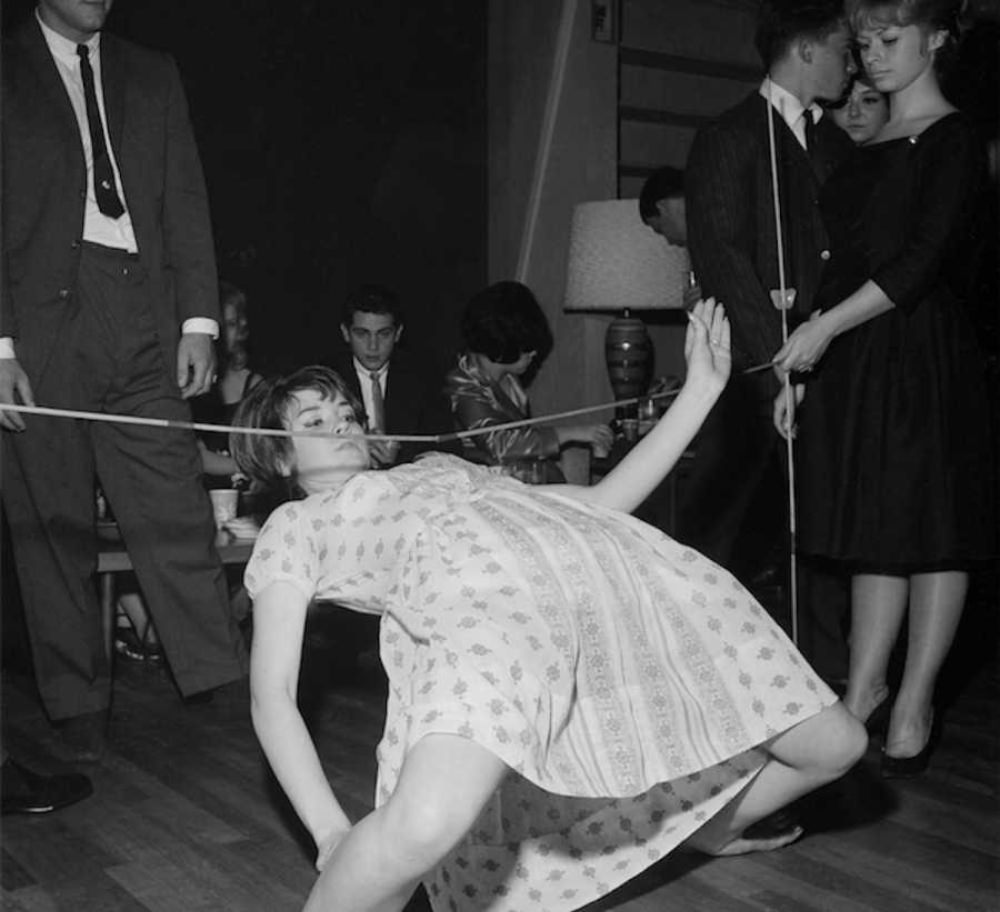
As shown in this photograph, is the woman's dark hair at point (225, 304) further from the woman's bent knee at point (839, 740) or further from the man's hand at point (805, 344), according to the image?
the woman's bent knee at point (839, 740)

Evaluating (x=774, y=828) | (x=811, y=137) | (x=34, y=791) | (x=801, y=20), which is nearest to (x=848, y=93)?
(x=811, y=137)

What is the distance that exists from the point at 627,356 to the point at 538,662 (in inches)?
111

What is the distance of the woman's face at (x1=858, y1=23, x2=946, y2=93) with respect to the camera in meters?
2.32

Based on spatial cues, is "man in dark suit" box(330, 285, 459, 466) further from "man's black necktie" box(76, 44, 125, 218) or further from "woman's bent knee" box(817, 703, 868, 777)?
"woman's bent knee" box(817, 703, 868, 777)

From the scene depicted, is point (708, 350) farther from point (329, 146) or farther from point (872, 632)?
point (329, 146)

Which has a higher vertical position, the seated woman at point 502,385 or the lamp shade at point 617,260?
the lamp shade at point 617,260

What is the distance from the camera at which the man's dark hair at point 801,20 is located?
2.57 m

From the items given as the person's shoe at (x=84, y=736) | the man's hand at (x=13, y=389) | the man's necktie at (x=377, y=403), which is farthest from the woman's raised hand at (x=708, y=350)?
the man's necktie at (x=377, y=403)

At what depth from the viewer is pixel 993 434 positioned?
2.49m

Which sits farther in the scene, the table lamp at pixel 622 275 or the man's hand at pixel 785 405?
the table lamp at pixel 622 275

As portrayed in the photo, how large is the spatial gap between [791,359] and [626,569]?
2.60 feet

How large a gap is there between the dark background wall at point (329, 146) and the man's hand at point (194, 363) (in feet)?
3.81

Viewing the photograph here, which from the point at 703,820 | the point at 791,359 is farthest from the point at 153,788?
the point at 791,359

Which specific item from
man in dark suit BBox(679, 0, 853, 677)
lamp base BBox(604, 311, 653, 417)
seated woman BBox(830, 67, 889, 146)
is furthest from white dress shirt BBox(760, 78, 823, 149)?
lamp base BBox(604, 311, 653, 417)
